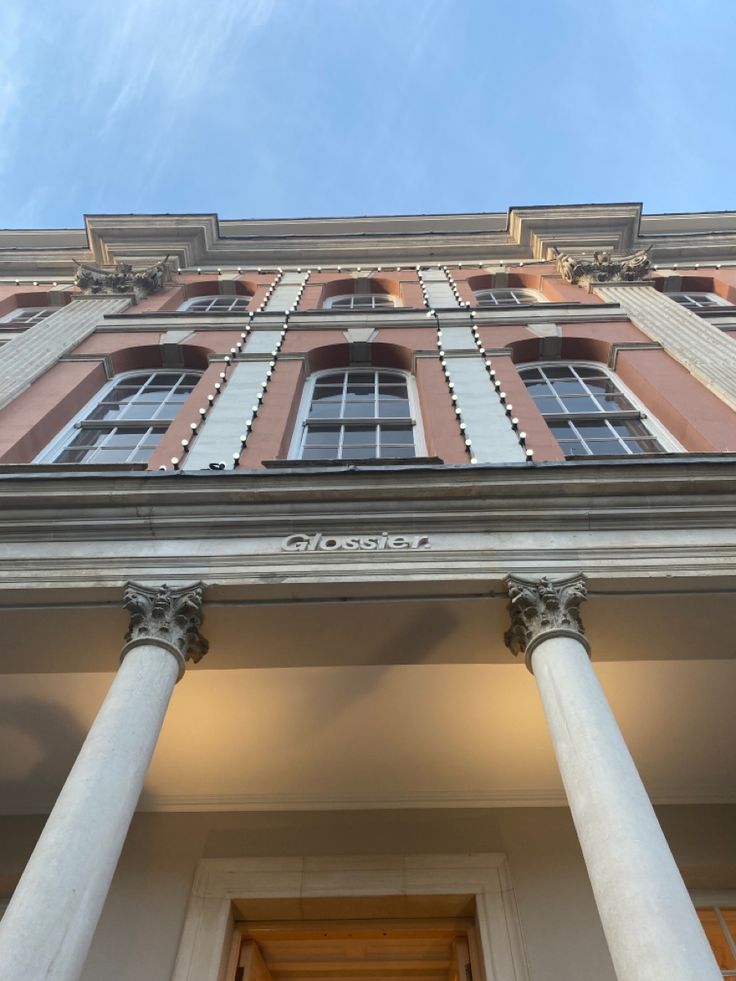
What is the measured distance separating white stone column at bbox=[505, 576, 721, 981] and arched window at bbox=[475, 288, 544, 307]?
1355 centimetres

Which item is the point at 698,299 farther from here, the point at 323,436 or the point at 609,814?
the point at 609,814

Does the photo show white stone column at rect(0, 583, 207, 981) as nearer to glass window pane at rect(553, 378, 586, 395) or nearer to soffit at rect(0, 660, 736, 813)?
soffit at rect(0, 660, 736, 813)

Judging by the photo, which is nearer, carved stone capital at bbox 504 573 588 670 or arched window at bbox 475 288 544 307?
carved stone capital at bbox 504 573 588 670

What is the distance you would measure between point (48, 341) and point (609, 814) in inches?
497

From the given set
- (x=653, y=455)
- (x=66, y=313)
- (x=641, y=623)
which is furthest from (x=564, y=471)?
(x=66, y=313)

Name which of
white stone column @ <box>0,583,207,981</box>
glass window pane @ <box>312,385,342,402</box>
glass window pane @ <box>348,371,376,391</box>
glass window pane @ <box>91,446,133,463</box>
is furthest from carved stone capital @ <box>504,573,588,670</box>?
glass window pane @ <box>348,371,376,391</box>

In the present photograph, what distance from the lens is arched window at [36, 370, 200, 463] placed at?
11023mm

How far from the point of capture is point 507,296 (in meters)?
19.5

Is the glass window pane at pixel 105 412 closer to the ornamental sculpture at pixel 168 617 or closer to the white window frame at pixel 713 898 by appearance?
the ornamental sculpture at pixel 168 617

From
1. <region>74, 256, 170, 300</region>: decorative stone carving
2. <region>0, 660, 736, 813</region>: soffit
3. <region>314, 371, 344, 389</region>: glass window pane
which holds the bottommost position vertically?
<region>0, 660, 736, 813</region>: soffit

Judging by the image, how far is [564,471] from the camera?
25.3 ft

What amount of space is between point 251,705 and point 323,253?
15.6 m

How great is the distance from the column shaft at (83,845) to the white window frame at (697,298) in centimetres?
1603

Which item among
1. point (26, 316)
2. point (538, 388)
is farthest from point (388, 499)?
point (26, 316)
